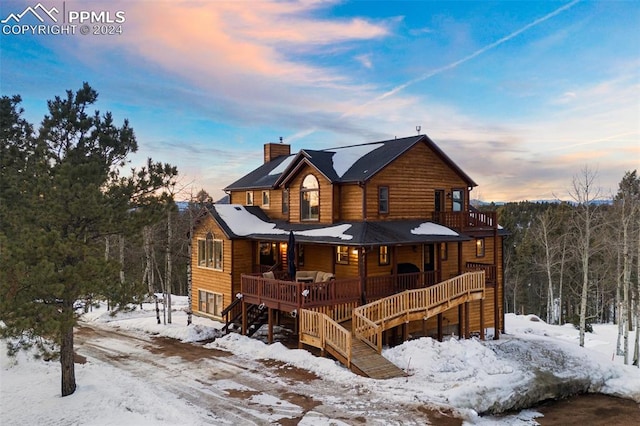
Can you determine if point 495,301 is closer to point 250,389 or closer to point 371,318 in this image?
point 371,318

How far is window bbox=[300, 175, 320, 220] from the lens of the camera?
22406 mm

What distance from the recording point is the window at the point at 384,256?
20891 mm

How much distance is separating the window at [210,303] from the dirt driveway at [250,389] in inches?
221

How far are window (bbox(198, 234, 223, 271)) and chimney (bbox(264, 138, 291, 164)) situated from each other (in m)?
9.19

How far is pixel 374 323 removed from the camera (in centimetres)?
1631

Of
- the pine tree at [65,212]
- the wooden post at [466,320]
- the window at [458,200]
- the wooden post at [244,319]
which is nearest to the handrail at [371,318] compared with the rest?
the wooden post at [466,320]

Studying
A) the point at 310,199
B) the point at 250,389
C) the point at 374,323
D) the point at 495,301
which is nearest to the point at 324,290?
the point at 374,323

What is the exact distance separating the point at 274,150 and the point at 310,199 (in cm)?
1128

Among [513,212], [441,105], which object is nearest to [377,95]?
[441,105]

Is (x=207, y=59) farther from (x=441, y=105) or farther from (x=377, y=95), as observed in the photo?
(x=441, y=105)

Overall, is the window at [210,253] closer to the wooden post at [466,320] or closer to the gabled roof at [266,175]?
the gabled roof at [266,175]

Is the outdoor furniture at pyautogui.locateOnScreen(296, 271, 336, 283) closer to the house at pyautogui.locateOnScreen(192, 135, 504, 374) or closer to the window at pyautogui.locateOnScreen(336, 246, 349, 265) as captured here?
the house at pyautogui.locateOnScreen(192, 135, 504, 374)

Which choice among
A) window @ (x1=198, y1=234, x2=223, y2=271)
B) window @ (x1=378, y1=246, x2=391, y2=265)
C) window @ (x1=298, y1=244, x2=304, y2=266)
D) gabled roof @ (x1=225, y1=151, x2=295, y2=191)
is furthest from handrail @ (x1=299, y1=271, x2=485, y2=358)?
gabled roof @ (x1=225, y1=151, x2=295, y2=191)

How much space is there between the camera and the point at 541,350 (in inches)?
801
